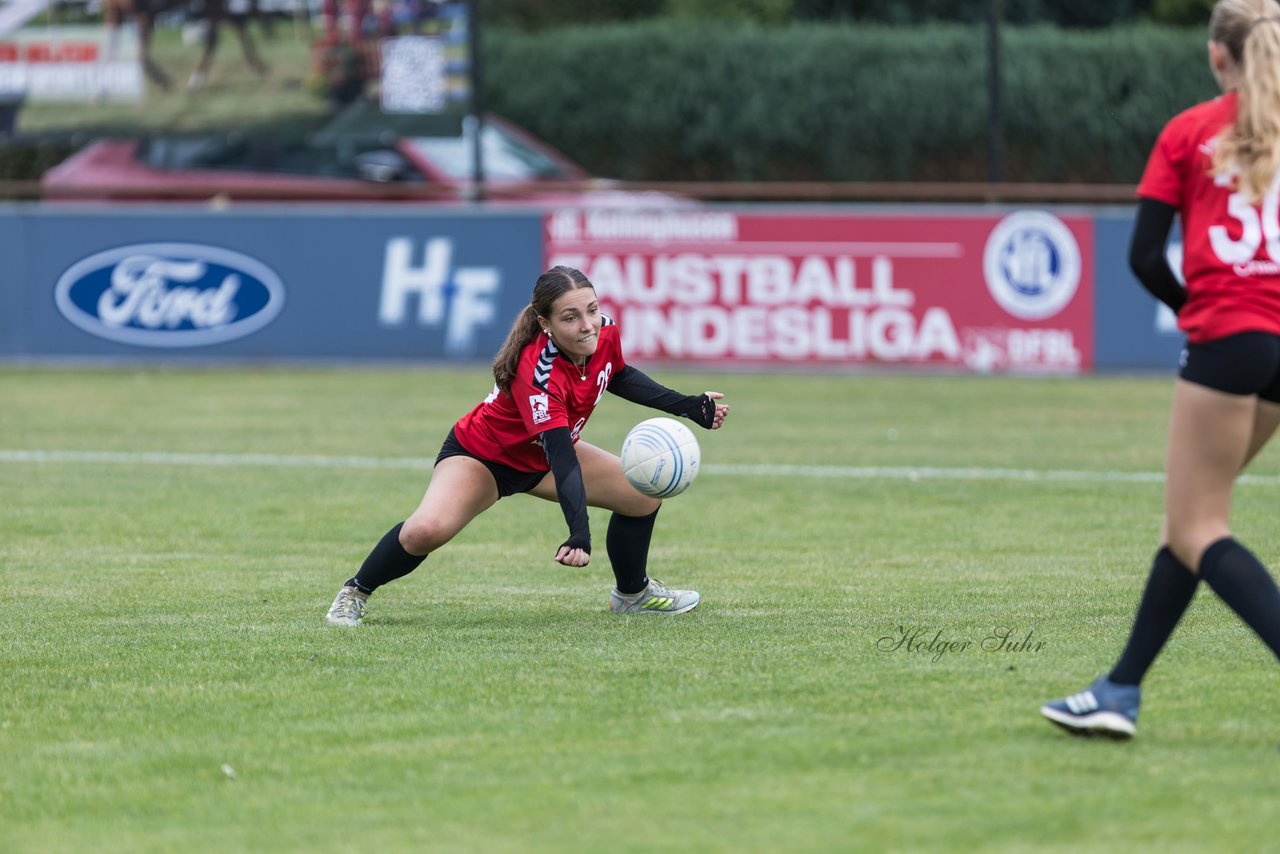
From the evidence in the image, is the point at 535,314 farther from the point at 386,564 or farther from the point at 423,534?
the point at 386,564

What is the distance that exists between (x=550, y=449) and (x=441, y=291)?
1247 centimetres

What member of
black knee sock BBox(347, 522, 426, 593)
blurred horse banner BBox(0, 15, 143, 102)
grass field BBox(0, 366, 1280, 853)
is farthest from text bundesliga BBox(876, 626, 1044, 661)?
blurred horse banner BBox(0, 15, 143, 102)

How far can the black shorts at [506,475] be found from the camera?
23.4 feet

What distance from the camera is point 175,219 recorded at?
62.3 ft

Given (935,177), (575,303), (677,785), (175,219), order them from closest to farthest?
(677,785), (575,303), (175,219), (935,177)

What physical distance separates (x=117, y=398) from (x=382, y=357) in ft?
10.7

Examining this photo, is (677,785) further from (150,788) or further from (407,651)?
(407,651)

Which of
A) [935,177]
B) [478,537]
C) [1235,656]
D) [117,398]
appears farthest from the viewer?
[935,177]

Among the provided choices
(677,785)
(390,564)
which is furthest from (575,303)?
(677,785)

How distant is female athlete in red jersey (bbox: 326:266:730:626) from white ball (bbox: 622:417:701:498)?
0.34 ft

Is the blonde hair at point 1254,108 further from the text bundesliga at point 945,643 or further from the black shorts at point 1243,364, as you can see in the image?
the text bundesliga at point 945,643

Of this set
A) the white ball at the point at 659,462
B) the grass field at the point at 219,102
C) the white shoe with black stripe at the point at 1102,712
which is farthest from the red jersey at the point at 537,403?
the grass field at the point at 219,102

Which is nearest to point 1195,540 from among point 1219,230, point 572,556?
point 1219,230

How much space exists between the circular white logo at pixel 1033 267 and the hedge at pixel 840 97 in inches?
322
